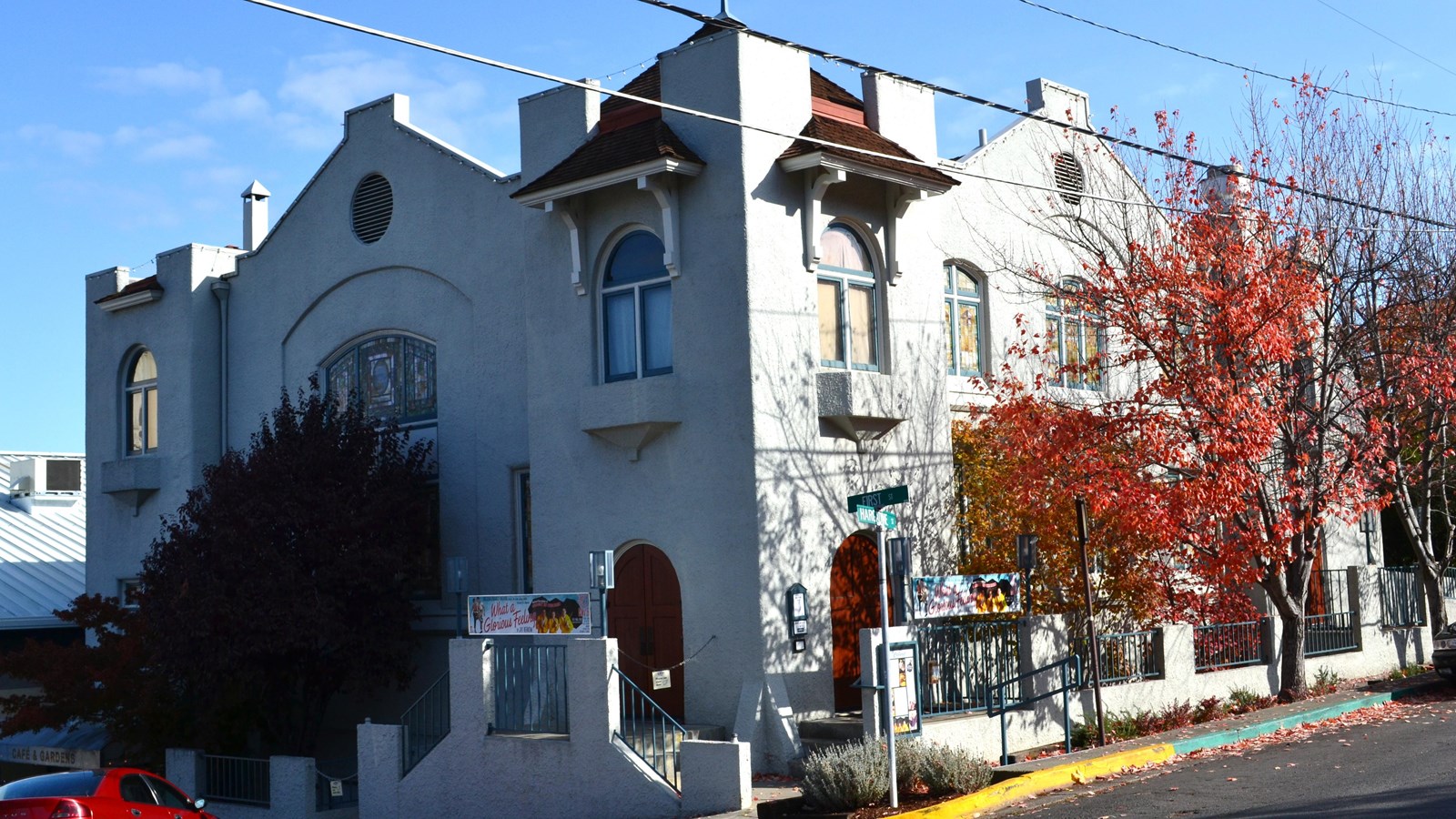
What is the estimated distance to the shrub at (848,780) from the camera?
1314 cm

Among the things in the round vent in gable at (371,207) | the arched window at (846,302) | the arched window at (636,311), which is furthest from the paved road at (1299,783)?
the round vent in gable at (371,207)

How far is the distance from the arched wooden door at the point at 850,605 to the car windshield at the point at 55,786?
324 inches

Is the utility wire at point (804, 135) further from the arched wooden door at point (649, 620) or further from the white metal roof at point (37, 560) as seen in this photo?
the white metal roof at point (37, 560)

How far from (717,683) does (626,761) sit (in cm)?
197

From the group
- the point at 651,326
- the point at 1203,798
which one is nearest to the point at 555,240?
the point at 651,326

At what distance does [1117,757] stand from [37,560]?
26290 millimetres

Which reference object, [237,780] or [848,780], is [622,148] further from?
[237,780]

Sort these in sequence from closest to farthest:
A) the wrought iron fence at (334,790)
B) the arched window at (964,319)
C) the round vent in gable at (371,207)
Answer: the wrought iron fence at (334,790) → the arched window at (964,319) → the round vent in gable at (371,207)

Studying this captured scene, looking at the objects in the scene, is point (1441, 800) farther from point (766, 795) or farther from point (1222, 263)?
point (1222, 263)

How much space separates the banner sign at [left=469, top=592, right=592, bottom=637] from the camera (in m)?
16.3

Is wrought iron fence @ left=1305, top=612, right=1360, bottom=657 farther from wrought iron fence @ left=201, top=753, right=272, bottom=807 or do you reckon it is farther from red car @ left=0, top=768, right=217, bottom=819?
red car @ left=0, top=768, right=217, bottom=819

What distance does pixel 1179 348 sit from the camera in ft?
62.8

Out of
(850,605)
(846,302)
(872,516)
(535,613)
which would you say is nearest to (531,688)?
(535,613)

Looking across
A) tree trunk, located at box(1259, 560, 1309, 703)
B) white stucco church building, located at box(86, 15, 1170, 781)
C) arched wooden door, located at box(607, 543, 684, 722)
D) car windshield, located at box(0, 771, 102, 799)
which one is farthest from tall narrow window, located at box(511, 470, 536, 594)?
tree trunk, located at box(1259, 560, 1309, 703)
